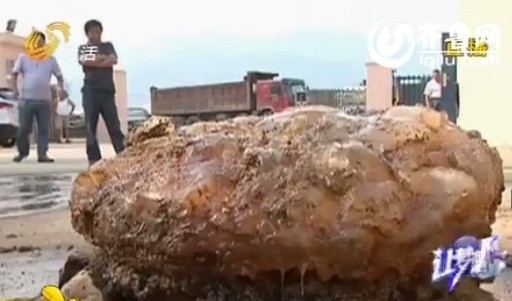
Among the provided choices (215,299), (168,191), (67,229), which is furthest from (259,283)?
(67,229)

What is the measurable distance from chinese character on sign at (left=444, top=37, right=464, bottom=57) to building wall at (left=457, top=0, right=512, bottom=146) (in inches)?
30.1

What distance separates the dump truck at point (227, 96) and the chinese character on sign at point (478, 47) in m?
11.1

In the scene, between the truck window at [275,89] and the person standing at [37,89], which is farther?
the truck window at [275,89]

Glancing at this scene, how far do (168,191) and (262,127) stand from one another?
0.28m

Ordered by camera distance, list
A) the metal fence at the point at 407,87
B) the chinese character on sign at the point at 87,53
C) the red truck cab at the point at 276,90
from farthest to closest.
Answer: the red truck cab at the point at 276,90 < the metal fence at the point at 407,87 < the chinese character on sign at the point at 87,53

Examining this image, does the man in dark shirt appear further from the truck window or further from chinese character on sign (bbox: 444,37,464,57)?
the truck window

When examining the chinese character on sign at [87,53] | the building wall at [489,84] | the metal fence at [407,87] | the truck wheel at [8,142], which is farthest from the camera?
the metal fence at [407,87]

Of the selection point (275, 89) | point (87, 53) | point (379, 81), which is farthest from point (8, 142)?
point (275, 89)

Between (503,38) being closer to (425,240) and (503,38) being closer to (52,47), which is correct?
(52,47)

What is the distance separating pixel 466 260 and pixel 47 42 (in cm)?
1386

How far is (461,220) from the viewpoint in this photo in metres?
Result: 2.09

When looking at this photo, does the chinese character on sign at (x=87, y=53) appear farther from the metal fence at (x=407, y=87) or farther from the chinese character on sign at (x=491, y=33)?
the metal fence at (x=407, y=87)

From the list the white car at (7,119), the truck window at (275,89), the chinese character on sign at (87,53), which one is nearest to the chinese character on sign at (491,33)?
the white car at (7,119)

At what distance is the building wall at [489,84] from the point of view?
1948 cm
